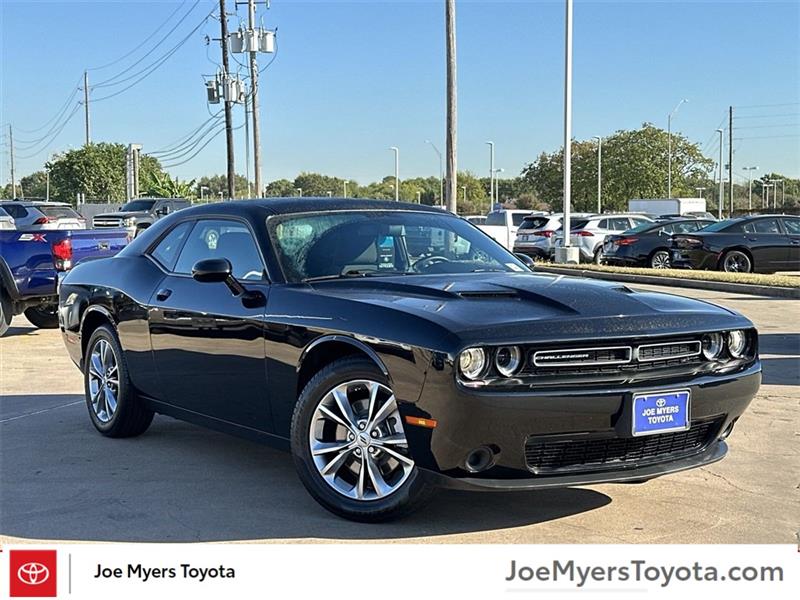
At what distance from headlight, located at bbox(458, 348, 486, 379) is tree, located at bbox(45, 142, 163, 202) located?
81132mm

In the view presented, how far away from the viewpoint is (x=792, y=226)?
21516 millimetres

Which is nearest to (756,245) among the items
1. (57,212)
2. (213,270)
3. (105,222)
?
(57,212)

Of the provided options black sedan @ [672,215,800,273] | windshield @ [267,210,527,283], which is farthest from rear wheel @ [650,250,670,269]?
windshield @ [267,210,527,283]

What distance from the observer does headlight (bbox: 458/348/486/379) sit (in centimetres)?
414

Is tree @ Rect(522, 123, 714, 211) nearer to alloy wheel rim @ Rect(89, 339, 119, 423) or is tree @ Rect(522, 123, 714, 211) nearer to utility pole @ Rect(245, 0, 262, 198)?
utility pole @ Rect(245, 0, 262, 198)

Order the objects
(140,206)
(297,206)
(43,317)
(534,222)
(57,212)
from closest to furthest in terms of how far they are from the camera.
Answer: (297,206) < (43,317) < (57,212) < (534,222) < (140,206)

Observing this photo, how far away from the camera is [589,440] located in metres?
4.27

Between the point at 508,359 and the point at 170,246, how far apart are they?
2.93m

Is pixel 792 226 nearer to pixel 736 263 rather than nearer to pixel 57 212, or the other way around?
pixel 736 263

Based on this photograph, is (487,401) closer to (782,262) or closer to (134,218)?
(782,262)

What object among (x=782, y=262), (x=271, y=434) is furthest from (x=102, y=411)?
(x=782, y=262)

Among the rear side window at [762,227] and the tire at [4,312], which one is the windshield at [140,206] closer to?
the rear side window at [762,227]
